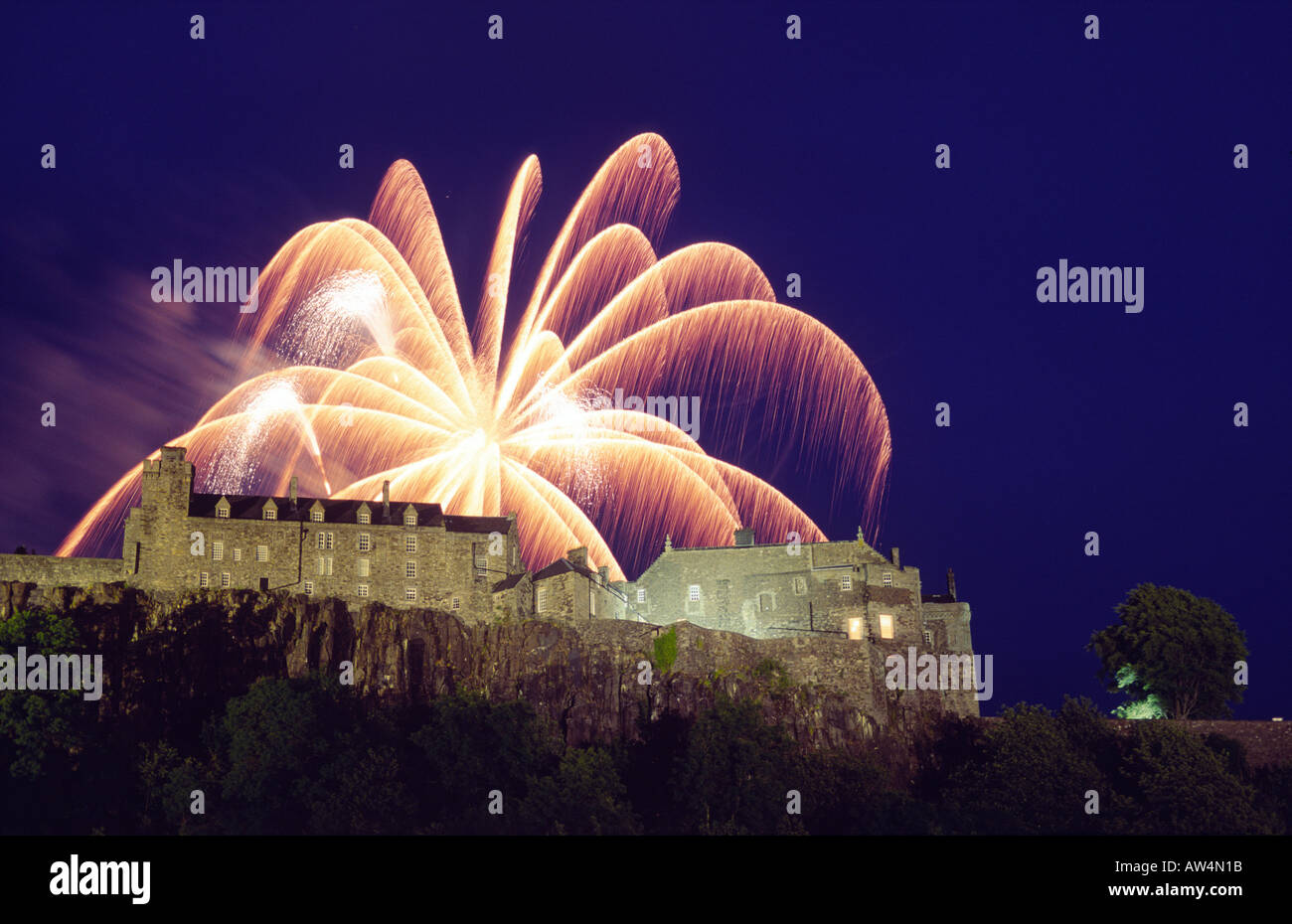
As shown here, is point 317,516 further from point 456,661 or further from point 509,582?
point 456,661

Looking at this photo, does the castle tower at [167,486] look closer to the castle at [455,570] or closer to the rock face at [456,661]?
the castle at [455,570]

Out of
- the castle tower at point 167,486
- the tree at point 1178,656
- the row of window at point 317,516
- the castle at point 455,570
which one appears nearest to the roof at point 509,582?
the castle at point 455,570

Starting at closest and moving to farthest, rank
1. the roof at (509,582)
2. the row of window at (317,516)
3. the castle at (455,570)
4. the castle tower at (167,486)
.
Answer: the castle at (455,570) → the castle tower at (167,486) → the row of window at (317,516) → the roof at (509,582)

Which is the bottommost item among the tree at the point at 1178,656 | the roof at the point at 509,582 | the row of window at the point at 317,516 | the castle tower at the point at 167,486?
the tree at the point at 1178,656

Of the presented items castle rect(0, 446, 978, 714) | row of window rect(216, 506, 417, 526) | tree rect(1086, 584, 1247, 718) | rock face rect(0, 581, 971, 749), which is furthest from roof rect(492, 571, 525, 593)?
tree rect(1086, 584, 1247, 718)

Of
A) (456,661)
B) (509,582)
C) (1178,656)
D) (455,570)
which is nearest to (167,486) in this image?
(455,570)
